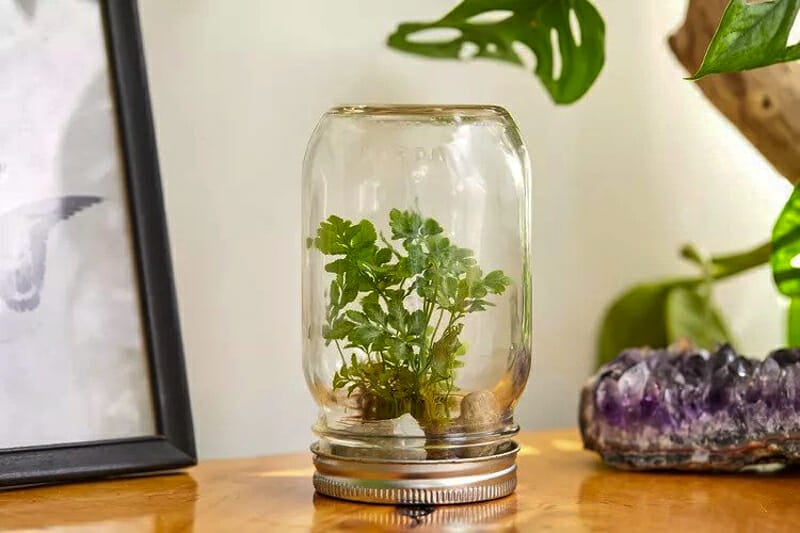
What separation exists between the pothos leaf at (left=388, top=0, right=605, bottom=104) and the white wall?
45 mm

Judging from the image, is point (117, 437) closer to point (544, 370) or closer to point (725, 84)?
point (544, 370)

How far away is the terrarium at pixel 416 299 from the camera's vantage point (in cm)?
83

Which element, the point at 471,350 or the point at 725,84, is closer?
the point at 471,350

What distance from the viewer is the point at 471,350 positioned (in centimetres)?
86

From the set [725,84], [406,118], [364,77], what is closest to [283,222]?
[364,77]

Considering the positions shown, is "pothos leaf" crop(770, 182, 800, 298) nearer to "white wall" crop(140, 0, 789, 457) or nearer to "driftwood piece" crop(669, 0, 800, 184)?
"driftwood piece" crop(669, 0, 800, 184)


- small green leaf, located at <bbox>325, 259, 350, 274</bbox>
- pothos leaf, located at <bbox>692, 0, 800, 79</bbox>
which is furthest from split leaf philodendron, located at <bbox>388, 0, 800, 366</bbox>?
small green leaf, located at <bbox>325, 259, 350, 274</bbox>

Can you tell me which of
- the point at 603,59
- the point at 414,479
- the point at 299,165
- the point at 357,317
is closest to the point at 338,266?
the point at 357,317

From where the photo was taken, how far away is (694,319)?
49.7 inches

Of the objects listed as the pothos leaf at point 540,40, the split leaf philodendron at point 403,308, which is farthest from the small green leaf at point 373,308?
the pothos leaf at point 540,40

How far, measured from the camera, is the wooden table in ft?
2.56

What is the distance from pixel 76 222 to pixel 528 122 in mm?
508

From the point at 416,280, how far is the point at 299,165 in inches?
12.8

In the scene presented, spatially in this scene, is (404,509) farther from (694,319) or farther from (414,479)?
(694,319)
